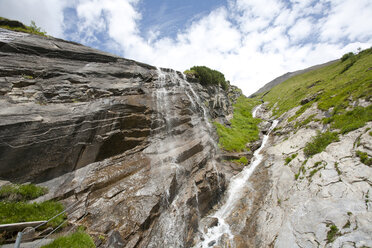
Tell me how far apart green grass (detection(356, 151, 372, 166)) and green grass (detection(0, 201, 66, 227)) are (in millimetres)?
20609

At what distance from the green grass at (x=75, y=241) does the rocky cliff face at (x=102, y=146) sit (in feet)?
1.95

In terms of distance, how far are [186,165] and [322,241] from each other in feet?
35.3

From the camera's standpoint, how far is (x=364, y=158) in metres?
12.1

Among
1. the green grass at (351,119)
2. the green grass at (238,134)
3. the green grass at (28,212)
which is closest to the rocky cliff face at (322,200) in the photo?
the green grass at (351,119)

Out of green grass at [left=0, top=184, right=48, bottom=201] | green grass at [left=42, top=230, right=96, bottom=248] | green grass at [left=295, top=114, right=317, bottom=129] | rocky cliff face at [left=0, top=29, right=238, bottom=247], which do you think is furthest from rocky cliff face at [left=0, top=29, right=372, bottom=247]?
green grass at [left=295, top=114, right=317, bottom=129]

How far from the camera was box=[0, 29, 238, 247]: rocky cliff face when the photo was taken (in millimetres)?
10039

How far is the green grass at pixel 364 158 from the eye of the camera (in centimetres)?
1168

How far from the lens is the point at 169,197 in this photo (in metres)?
12.9

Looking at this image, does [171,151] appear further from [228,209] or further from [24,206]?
[24,206]

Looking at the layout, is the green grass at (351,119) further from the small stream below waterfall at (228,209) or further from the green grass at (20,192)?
the green grass at (20,192)

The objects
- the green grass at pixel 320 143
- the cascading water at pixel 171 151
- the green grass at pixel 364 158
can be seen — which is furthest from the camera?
the green grass at pixel 320 143

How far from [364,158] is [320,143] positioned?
4.69 meters

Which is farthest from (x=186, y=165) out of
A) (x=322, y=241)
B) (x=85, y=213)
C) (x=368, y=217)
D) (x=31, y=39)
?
(x=31, y=39)

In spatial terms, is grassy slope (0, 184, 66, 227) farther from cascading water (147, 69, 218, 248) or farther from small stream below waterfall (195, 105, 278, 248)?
small stream below waterfall (195, 105, 278, 248)
